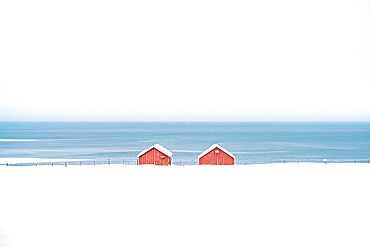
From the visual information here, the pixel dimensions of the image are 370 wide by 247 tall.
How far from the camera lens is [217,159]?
144 feet

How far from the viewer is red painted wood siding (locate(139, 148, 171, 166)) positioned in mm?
43219
